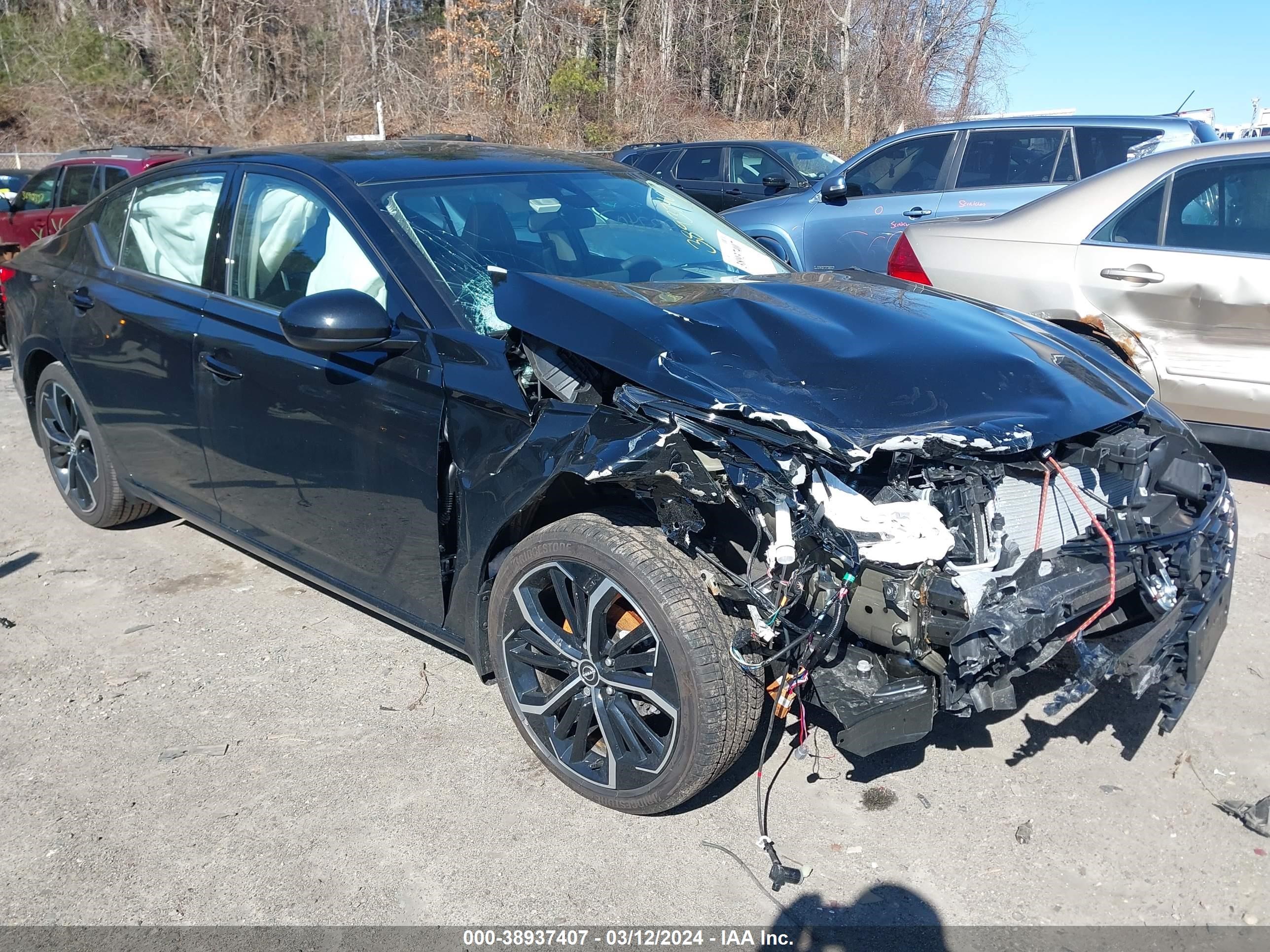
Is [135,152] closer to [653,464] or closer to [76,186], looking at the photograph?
[76,186]

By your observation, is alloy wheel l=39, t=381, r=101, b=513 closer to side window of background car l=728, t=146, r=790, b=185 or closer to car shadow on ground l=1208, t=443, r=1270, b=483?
car shadow on ground l=1208, t=443, r=1270, b=483

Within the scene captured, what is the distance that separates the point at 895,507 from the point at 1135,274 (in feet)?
10.8

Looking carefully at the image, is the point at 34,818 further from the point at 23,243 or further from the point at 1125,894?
the point at 23,243

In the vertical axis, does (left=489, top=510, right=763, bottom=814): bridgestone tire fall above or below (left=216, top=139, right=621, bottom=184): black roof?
below

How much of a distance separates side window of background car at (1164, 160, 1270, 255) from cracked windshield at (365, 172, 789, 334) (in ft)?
7.47

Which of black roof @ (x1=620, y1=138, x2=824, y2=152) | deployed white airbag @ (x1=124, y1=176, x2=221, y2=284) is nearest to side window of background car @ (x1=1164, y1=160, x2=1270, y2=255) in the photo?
deployed white airbag @ (x1=124, y1=176, x2=221, y2=284)

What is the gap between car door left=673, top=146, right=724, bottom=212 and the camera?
13125 mm

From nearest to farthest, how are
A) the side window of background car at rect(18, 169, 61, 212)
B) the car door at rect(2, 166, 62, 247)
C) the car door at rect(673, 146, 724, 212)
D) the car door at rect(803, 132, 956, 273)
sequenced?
the car door at rect(803, 132, 956, 273), the car door at rect(2, 166, 62, 247), the side window of background car at rect(18, 169, 61, 212), the car door at rect(673, 146, 724, 212)

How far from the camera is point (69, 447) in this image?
5.07 meters

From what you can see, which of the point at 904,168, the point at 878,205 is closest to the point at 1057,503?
the point at 878,205

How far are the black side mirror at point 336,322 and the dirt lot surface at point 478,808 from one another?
4.10 feet

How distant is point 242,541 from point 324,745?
1.04 metres

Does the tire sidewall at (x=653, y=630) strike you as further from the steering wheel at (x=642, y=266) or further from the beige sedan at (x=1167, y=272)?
the beige sedan at (x=1167, y=272)

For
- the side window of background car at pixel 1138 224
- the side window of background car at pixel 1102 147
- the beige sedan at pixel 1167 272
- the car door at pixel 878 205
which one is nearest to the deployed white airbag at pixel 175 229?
the beige sedan at pixel 1167 272
